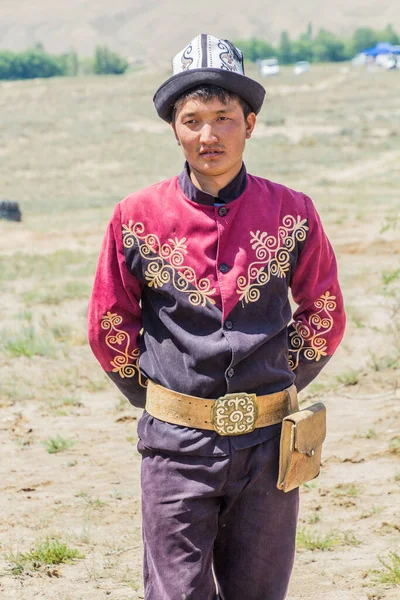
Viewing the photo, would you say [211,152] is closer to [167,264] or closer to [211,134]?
[211,134]

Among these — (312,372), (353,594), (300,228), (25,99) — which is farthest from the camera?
(25,99)

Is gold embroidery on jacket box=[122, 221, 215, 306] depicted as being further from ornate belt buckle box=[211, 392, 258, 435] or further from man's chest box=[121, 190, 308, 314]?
ornate belt buckle box=[211, 392, 258, 435]

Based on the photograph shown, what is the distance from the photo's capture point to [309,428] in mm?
2662

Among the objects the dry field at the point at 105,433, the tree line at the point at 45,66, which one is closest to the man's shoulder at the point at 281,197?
the dry field at the point at 105,433

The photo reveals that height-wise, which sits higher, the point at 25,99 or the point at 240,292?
the point at 25,99

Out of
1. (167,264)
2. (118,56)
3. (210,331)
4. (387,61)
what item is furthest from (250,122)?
(118,56)

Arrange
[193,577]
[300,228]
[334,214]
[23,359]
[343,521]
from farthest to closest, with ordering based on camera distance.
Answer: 1. [334,214]
2. [23,359]
3. [343,521]
4. [300,228]
5. [193,577]

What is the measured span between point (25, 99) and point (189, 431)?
61.6 meters

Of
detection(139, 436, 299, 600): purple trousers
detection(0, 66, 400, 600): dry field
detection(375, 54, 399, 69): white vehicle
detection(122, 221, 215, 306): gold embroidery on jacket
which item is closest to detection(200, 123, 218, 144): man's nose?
detection(122, 221, 215, 306): gold embroidery on jacket

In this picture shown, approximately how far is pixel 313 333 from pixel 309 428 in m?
0.29

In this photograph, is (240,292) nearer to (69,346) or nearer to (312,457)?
(312,457)

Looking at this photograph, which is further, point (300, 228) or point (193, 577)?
point (300, 228)

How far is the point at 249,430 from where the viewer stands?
257 cm

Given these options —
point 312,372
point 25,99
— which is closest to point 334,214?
point 312,372
